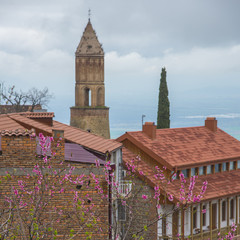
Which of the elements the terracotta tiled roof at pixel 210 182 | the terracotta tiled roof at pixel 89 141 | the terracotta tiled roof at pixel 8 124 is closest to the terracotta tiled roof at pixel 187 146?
the terracotta tiled roof at pixel 210 182

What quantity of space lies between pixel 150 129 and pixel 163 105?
25.9 m

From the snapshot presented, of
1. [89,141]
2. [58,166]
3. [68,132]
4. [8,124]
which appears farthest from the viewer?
[68,132]

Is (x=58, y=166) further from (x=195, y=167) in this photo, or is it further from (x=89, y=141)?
(x=195, y=167)

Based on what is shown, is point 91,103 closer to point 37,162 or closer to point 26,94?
point 26,94

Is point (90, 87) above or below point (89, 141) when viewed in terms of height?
above

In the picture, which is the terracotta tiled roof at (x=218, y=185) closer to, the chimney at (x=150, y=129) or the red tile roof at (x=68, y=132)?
the chimney at (x=150, y=129)

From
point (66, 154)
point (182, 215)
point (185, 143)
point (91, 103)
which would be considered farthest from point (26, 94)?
point (66, 154)

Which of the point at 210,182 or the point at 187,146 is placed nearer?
the point at 210,182

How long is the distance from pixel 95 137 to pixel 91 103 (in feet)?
151

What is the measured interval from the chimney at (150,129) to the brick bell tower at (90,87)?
31.4m

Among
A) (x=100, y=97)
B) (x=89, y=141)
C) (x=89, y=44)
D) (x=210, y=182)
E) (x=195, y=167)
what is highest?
(x=89, y=44)

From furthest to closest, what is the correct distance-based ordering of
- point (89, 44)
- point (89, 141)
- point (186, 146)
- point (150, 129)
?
1. point (89, 44)
2. point (186, 146)
3. point (150, 129)
4. point (89, 141)

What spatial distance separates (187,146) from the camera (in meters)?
43.4

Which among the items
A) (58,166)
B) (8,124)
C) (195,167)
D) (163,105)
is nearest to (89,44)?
(163,105)
